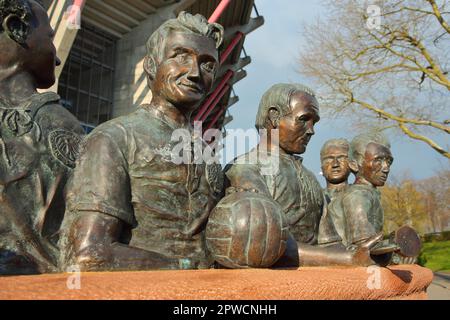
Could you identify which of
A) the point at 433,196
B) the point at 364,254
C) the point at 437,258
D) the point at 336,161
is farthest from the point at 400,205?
the point at 364,254

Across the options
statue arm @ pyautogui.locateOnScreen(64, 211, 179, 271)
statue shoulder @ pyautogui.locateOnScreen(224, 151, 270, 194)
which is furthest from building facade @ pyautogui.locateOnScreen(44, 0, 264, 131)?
statue arm @ pyautogui.locateOnScreen(64, 211, 179, 271)

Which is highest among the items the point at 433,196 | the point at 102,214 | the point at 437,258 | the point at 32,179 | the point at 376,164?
the point at 433,196

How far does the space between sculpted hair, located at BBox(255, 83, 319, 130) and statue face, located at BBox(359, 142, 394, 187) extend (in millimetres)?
1463

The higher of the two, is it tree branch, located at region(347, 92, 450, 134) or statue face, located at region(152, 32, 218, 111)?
tree branch, located at region(347, 92, 450, 134)

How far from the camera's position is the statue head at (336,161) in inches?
195

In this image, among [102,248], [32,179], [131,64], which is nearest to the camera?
[102,248]

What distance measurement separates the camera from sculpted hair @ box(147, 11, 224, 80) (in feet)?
7.68

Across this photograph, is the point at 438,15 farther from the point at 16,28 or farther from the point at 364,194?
the point at 16,28

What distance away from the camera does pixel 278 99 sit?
2877 mm

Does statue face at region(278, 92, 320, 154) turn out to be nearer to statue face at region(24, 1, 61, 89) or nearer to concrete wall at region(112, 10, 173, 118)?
statue face at region(24, 1, 61, 89)

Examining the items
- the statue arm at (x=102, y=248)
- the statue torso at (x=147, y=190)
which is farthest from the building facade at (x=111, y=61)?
the statue arm at (x=102, y=248)

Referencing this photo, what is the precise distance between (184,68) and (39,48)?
933 mm

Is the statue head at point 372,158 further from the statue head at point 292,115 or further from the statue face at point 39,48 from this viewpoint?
the statue face at point 39,48
